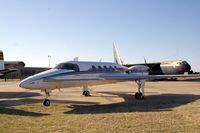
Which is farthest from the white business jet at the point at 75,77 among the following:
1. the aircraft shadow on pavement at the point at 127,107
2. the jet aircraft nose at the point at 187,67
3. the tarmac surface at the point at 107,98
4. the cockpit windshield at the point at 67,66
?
the jet aircraft nose at the point at 187,67

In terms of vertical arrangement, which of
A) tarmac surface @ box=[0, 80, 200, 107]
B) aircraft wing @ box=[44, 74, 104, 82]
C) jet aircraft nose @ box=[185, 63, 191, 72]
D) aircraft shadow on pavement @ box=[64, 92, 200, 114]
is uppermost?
aircraft wing @ box=[44, 74, 104, 82]

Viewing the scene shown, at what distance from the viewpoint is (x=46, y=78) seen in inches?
720

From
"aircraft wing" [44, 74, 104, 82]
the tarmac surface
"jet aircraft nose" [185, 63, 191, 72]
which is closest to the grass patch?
the tarmac surface

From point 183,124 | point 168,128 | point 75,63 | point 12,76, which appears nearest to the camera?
point 168,128

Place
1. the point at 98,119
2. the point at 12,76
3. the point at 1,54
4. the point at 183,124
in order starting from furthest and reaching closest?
1. the point at 12,76
2. the point at 1,54
3. the point at 98,119
4. the point at 183,124

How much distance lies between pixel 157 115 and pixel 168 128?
9.50 ft

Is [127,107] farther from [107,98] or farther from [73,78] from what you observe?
[107,98]

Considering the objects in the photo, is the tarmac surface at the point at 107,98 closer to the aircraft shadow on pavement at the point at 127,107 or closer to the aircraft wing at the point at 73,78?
the aircraft shadow on pavement at the point at 127,107

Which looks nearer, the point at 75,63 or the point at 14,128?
the point at 14,128

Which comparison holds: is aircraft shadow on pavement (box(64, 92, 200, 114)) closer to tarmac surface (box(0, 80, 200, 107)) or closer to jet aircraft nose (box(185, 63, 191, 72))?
tarmac surface (box(0, 80, 200, 107))

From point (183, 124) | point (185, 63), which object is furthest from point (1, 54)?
point (185, 63)

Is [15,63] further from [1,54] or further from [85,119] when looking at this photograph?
[85,119]

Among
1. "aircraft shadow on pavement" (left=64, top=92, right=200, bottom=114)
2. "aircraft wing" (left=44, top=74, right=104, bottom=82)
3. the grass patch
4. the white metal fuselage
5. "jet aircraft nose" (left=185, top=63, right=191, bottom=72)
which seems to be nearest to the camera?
the grass patch

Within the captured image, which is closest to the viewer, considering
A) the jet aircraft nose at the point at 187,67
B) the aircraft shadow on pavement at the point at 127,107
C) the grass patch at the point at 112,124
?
the grass patch at the point at 112,124
